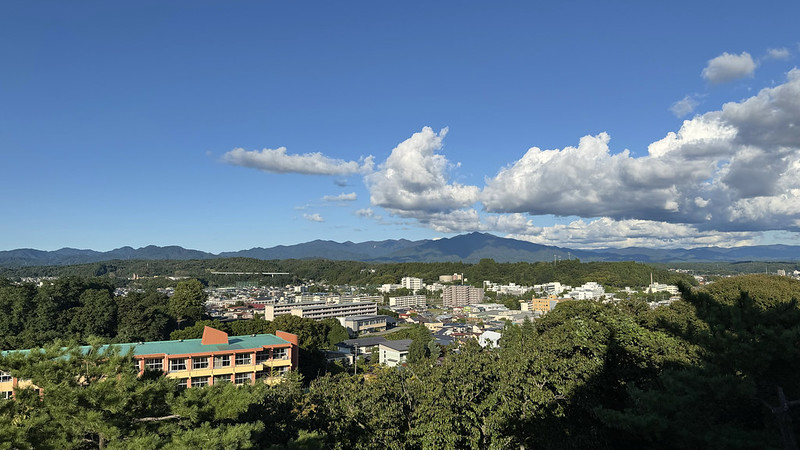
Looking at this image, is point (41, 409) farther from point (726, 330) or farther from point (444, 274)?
point (444, 274)

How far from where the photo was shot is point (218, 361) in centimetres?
1599

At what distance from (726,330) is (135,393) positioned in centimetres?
693

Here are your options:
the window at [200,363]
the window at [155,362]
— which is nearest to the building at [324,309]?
the window at [200,363]

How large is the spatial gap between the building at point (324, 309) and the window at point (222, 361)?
95.9 feet

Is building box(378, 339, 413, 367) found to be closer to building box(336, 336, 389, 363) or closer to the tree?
A: building box(336, 336, 389, 363)

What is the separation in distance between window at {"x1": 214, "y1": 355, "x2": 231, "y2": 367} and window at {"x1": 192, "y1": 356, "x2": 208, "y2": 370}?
33 cm

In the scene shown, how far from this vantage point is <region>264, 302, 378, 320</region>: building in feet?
152

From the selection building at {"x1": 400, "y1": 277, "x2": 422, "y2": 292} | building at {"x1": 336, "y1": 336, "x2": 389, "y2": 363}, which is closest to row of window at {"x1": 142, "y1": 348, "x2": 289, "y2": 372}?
building at {"x1": 336, "y1": 336, "x2": 389, "y2": 363}

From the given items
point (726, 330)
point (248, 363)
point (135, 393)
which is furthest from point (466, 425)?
point (248, 363)

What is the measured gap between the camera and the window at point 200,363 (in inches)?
616

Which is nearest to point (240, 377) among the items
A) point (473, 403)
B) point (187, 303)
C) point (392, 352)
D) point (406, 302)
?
point (392, 352)

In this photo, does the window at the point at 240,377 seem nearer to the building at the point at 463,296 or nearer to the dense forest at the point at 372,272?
the building at the point at 463,296

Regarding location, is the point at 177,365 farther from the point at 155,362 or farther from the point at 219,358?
the point at 219,358

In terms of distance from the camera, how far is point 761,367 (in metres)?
4.81
